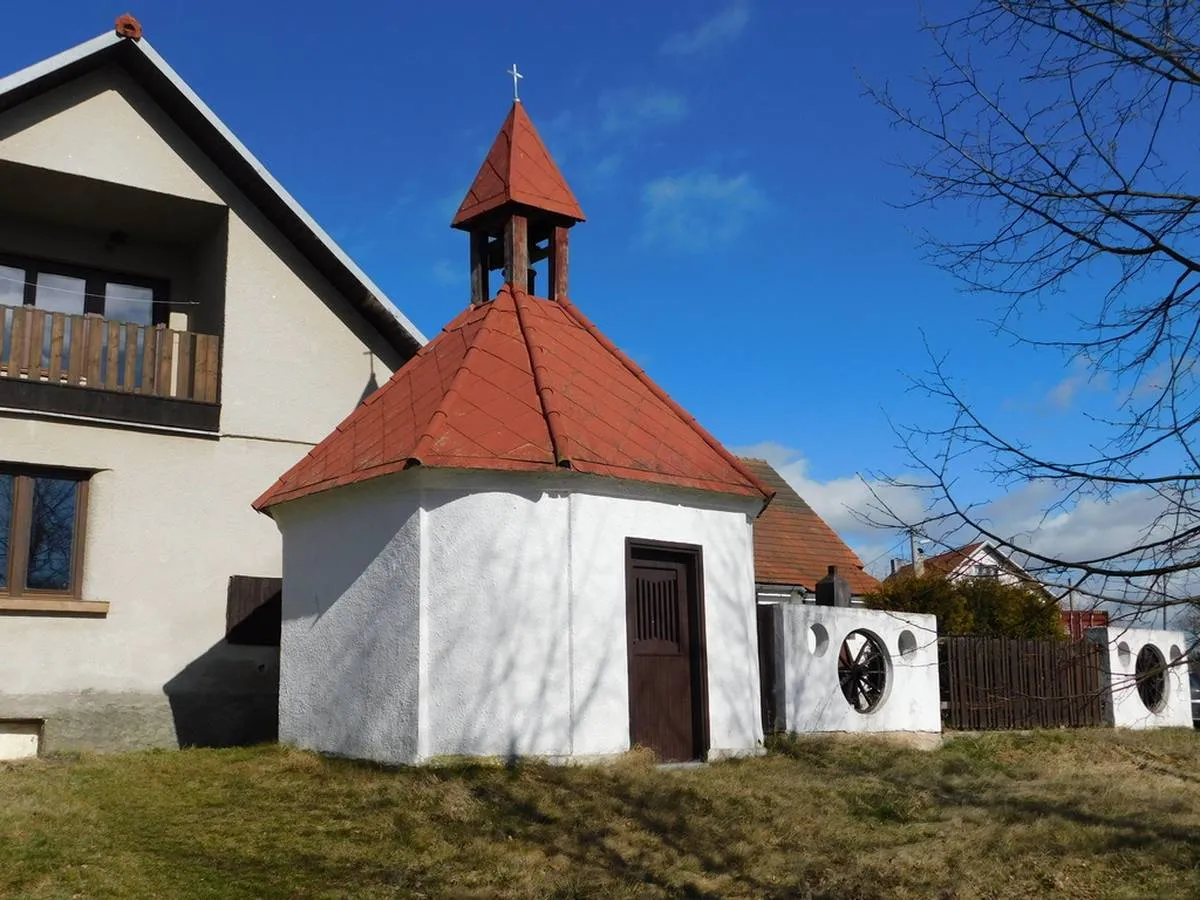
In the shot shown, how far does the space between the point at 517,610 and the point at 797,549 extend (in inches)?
550

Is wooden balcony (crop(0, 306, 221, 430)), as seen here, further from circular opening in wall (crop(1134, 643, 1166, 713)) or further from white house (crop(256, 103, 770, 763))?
circular opening in wall (crop(1134, 643, 1166, 713))

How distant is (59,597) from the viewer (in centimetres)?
1470

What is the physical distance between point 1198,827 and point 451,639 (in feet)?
21.6

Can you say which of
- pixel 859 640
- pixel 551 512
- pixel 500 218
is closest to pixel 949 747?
pixel 859 640

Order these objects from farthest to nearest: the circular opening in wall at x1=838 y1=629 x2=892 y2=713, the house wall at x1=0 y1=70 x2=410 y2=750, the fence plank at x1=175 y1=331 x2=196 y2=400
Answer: the circular opening in wall at x1=838 y1=629 x2=892 y2=713 → the fence plank at x1=175 y1=331 x2=196 y2=400 → the house wall at x1=0 y1=70 x2=410 y2=750

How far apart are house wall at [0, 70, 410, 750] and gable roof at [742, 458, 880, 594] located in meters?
9.66

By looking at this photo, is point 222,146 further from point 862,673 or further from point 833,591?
point 862,673

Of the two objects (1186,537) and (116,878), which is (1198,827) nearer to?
(1186,537)

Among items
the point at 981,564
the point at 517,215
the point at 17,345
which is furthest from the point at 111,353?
the point at 981,564

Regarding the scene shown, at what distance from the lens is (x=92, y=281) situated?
1706cm

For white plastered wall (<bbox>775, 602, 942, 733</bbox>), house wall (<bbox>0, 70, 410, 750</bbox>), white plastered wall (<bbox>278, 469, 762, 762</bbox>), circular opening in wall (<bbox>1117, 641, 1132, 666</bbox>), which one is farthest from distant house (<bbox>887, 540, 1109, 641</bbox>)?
circular opening in wall (<bbox>1117, 641, 1132, 666</bbox>)

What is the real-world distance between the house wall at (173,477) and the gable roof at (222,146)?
0.60ft

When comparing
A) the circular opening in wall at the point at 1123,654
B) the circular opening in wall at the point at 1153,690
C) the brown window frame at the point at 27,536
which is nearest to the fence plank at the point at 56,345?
the brown window frame at the point at 27,536

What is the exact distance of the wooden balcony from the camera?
1470 centimetres
